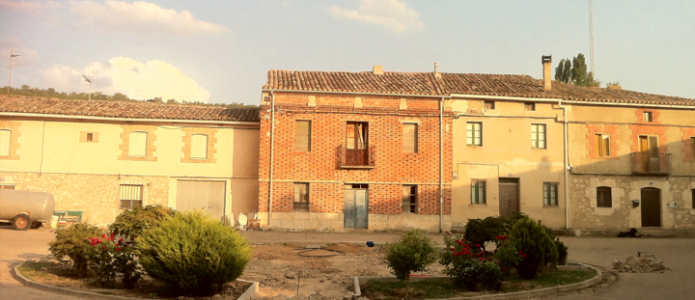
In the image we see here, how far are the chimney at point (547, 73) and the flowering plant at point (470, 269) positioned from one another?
63.4 ft

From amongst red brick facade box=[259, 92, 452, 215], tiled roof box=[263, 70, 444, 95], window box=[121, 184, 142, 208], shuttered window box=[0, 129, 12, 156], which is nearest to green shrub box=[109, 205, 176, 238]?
red brick facade box=[259, 92, 452, 215]

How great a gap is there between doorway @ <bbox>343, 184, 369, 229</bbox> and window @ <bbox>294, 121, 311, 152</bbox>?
2653 mm

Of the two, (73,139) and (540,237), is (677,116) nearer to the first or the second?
(540,237)

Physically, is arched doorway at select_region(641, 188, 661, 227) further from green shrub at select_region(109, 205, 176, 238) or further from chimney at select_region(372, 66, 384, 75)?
green shrub at select_region(109, 205, 176, 238)

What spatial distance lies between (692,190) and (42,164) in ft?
104

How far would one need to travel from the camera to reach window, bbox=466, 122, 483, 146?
2648cm

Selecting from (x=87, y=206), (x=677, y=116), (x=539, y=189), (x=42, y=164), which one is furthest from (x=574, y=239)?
(x=42, y=164)

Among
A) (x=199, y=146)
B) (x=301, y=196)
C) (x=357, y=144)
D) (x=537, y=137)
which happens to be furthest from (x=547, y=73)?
(x=199, y=146)

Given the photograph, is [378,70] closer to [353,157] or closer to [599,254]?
[353,157]

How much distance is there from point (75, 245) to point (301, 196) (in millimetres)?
13754

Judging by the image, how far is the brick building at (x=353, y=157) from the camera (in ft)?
80.6

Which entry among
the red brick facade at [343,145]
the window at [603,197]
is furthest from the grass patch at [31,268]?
the window at [603,197]

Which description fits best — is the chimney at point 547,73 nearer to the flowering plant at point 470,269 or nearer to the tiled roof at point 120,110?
the tiled roof at point 120,110

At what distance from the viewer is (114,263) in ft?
35.6
